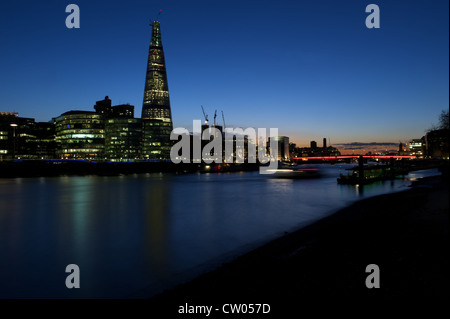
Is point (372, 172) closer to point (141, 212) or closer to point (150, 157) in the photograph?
point (141, 212)

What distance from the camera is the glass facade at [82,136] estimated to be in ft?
561

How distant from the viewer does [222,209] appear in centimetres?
3328

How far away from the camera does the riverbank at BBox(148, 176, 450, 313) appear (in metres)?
8.31

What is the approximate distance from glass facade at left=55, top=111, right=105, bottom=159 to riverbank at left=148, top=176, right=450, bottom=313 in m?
176

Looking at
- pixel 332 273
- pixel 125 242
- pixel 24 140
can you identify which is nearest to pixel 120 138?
pixel 24 140

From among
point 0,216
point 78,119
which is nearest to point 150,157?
point 78,119

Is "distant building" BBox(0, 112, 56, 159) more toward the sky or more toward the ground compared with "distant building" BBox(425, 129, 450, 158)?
more toward the sky

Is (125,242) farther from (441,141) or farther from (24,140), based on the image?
(24,140)

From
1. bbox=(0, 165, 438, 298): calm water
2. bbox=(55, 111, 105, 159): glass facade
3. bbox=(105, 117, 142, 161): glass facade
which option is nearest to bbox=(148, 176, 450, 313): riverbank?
bbox=(0, 165, 438, 298): calm water

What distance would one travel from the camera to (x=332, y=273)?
9.89 meters

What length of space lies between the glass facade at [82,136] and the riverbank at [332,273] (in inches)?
6943

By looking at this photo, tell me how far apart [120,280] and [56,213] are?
75.4 ft

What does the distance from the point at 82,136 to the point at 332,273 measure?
185 m

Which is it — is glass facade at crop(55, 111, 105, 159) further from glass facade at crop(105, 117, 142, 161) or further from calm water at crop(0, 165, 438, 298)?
calm water at crop(0, 165, 438, 298)
